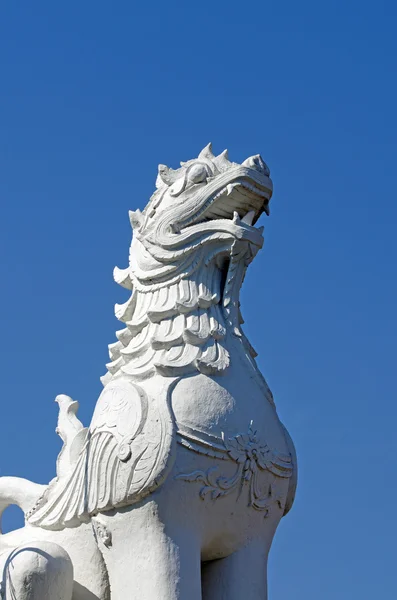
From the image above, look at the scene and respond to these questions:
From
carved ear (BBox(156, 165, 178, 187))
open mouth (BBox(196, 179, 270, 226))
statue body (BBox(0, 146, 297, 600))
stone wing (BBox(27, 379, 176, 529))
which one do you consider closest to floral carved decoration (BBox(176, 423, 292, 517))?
statue body (BBox(0, 146, 297, 600))

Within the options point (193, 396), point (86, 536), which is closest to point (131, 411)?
point (193, 396)

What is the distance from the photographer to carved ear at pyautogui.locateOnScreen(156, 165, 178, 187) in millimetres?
9094

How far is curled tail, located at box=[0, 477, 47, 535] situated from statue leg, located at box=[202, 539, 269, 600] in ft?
4.43

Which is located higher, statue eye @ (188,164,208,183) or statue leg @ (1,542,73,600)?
→ statue eye @ (188,164,208,183)

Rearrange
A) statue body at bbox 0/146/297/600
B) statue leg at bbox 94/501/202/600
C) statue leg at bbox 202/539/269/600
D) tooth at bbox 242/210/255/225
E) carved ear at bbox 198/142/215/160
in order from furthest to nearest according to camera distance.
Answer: carved ear at bbox 198/142/215/160, tooth at bbox 242/210/255/225, statue leg at bbox 202/539/269/600, statue body at bbox 0/146/297/600, statue leg at bbox 94/501/202/600

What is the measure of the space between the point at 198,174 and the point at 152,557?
270 centimetres

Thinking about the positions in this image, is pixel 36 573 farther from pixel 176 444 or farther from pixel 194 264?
pixel 194 264

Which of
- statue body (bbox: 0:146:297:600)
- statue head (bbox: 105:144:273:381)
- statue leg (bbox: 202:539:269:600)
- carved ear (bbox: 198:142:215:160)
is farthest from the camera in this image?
carved ear (bbox: 198:142:215:160)

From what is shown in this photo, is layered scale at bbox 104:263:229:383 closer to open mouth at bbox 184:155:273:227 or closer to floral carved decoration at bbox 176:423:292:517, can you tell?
open mouth at bbox 184:155:273:227

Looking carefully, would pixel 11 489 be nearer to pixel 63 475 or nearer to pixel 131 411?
pixel 63 475

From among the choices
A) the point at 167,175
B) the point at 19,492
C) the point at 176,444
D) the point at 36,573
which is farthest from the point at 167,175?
the point at 36,573

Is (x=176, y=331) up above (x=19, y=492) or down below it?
above

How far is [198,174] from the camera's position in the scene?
8.86 meters

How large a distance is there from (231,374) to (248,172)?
1.43 metres
